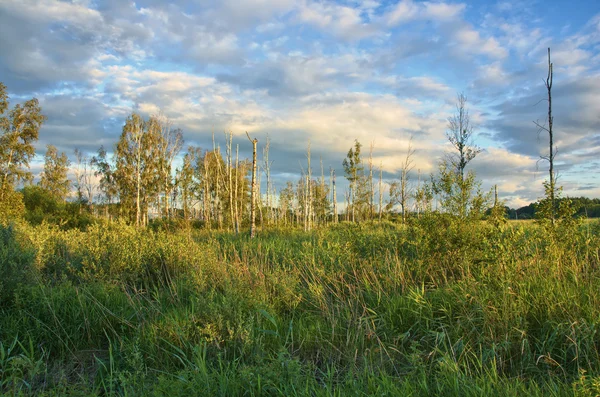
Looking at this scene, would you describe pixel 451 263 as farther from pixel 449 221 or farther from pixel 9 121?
pixel 9 121

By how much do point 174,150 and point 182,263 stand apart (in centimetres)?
3883

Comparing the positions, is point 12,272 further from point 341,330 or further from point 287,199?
point 287,199

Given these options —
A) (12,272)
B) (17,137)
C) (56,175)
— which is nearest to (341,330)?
(12,272)

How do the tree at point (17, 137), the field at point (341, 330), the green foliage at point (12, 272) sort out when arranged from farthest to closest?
the tree at point (17, 137), the green foliage at point (12, 272), the field at point (341, 330)

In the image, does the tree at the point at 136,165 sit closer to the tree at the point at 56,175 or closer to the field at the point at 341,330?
the tree at the point at 56,175

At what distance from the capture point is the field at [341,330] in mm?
3234

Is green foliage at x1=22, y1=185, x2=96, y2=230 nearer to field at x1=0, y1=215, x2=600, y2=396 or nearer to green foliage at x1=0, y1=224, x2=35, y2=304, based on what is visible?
green foliage at x1=0, y1=224, x2=35, y2=304

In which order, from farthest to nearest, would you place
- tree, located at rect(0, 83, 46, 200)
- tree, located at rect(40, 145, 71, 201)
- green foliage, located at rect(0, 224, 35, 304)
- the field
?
tree, located at rect(40, 145, 71, 201) → tree, located at rect(0, 83, 46, 200) → green foliage, located at rect(0, 224, 35, 304) → the field

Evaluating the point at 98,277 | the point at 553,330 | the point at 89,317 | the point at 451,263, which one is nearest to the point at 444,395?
the point at 553,330

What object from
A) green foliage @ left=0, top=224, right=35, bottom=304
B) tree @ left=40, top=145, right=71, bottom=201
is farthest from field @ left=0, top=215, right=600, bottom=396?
tree @ left=40, top=145, right=71, bottom=201

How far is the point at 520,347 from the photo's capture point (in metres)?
3.95

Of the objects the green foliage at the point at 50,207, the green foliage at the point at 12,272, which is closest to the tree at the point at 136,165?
the green foliage at the point at 50,207

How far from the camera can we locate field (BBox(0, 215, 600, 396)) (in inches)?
127

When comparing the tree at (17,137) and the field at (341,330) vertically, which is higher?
the tree at (17,137)
